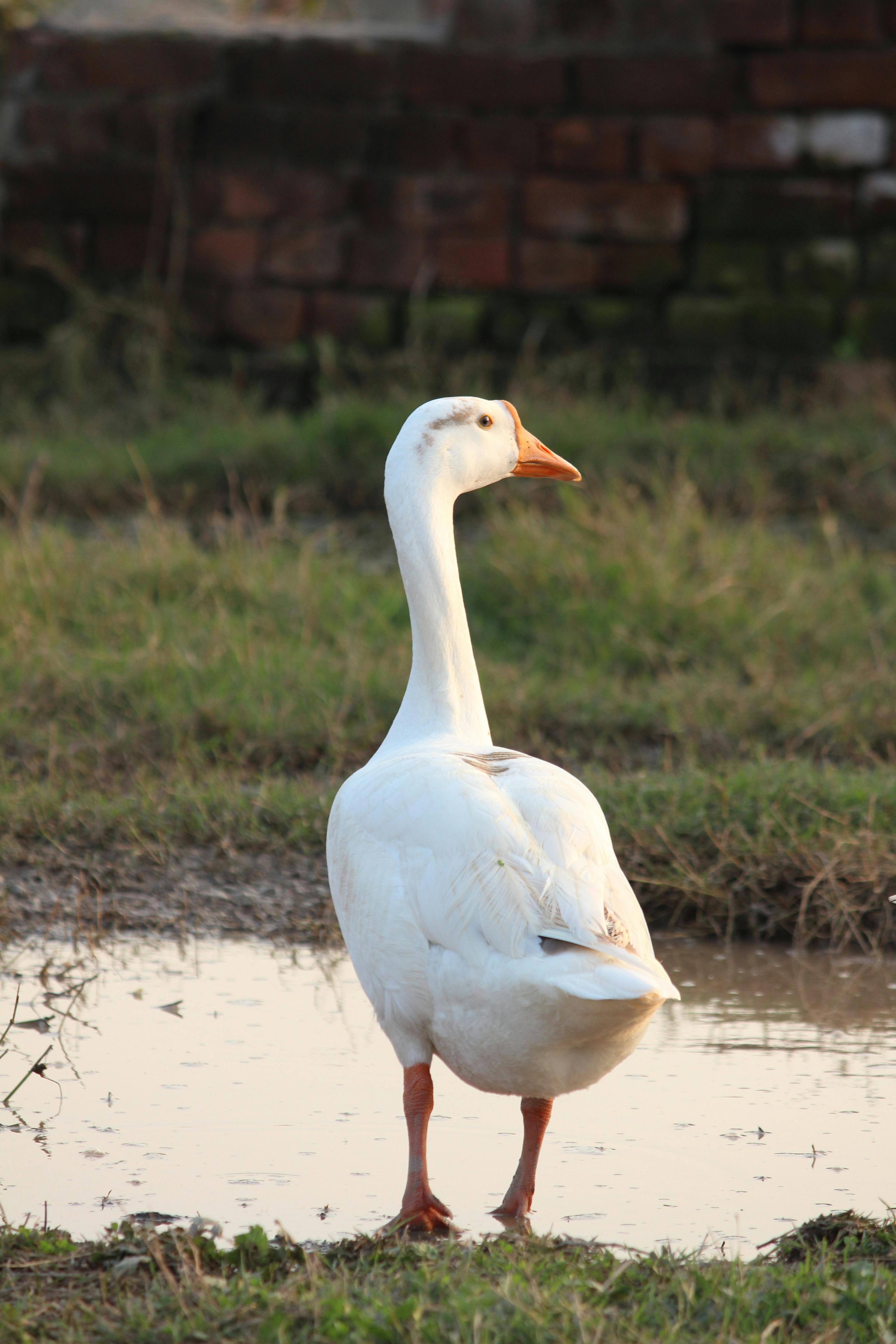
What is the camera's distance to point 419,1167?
267cm

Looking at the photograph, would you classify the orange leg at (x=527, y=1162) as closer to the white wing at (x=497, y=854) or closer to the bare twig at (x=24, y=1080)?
the white wing at (x=497, y=854)

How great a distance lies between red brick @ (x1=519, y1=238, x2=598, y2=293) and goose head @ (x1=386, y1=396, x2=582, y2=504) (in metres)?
6.68

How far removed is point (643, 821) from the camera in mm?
4270

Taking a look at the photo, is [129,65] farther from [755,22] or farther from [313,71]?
[755,22]

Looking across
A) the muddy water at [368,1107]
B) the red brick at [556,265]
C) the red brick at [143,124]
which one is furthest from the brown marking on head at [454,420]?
the red brick at [143,124]

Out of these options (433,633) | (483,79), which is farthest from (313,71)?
(433,633)

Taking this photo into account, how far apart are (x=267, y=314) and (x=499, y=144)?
168 cm

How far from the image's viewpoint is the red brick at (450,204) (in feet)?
32.6

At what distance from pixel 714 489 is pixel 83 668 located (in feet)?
12.1

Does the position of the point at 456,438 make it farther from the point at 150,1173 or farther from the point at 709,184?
the point at 709,184

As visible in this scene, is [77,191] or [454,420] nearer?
[454,420]

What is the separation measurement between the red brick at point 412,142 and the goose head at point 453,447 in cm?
685

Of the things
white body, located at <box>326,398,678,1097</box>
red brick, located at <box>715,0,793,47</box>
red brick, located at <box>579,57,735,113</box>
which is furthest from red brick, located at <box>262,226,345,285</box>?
white body, located at <box>326,398,678,1097</box>

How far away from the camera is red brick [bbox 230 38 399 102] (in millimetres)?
9969
